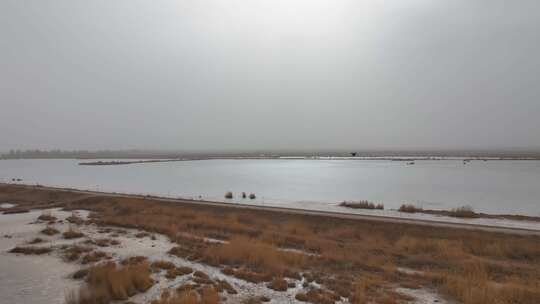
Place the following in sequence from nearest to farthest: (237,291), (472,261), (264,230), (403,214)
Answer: (237,291), (472,261), (264,230), (403,214)

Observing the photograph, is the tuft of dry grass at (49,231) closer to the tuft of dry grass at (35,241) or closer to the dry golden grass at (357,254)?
the tuft of dry grass at (35,241)

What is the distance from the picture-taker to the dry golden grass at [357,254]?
880 centimetres

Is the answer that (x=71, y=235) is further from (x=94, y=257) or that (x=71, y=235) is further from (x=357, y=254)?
(x=357, y=254)

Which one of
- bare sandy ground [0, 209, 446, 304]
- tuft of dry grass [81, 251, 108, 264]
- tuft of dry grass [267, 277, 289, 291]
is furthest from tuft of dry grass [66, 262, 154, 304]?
tuft of dry grass [267, 277, 289, 291]

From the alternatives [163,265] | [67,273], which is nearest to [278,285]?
[163,265]

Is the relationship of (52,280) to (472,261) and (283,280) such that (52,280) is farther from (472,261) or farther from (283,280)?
(472,261)

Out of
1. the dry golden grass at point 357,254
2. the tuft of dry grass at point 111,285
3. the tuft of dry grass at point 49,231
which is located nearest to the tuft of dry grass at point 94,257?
the tuft of dry grass at point 111,285

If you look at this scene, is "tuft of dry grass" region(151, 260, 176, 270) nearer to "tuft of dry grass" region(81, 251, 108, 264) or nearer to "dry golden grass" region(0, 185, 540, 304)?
"dry golden grass" region(0, 185, 540, 304)

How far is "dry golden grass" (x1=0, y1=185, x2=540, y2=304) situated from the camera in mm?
8797

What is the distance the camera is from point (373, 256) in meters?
12.4

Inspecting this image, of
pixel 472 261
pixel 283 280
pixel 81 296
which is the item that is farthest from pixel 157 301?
pixel 472 261

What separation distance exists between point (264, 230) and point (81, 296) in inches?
402

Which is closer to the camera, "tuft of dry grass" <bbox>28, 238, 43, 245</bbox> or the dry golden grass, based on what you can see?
the dry golden grass

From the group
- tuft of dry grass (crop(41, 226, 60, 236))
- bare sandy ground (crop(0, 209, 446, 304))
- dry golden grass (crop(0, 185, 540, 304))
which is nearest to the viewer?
bare sandy ground (crop(0, 209, 446, 304))
